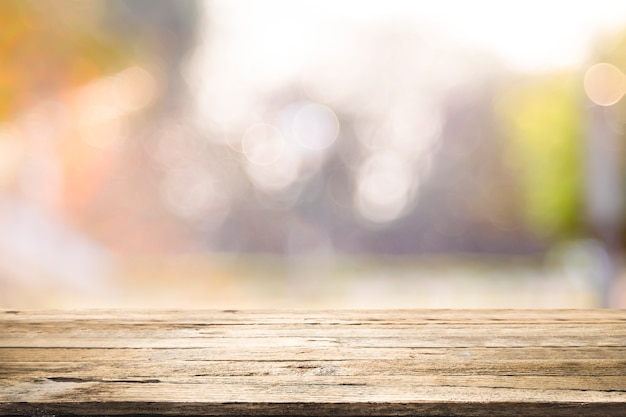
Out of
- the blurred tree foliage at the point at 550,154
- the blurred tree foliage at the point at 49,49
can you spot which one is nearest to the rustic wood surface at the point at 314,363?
the blurred tree foliage at the point at 550,154

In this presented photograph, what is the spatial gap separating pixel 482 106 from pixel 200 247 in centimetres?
489

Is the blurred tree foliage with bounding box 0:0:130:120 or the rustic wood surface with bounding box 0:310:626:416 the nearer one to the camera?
the rustic wood surface with bounding box 0:310:626:416

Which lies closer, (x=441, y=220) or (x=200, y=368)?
(x=200, y=368)

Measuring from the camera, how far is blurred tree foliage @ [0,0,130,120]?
10328mm

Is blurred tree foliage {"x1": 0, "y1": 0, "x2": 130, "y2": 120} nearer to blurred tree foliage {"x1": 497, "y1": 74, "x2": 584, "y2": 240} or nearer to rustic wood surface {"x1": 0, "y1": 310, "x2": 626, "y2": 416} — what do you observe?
blurred tree foliage {"x1": 497, "y1": 74, "x2": 584, "y2": 240}

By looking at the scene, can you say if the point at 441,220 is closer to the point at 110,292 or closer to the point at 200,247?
the point at 200,247

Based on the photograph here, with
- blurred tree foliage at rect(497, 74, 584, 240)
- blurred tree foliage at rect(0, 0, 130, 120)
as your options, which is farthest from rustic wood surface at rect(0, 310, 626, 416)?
blurred tree foliage at rect(0, 0, 130, 120)

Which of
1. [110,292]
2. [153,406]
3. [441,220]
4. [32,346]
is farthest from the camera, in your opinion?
[441,220]

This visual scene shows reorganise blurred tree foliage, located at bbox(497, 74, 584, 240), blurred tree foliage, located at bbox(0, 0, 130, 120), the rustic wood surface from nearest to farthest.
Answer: the rustic wood surface < blurred tree foliage, located at bbox(497, 74, 584, 240) < blurred tree foliage, located at bbox(0, 0, 130, 120)

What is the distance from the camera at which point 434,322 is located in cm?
125

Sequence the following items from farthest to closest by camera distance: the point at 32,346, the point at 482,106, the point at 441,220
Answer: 1. the point at 482,106
2. the point at 441,220
3. the point at 32,346

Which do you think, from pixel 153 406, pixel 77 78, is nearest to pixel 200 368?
pixel 153 406

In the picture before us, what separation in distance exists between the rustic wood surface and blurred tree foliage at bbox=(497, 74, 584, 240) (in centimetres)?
813

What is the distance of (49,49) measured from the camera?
11.3m
